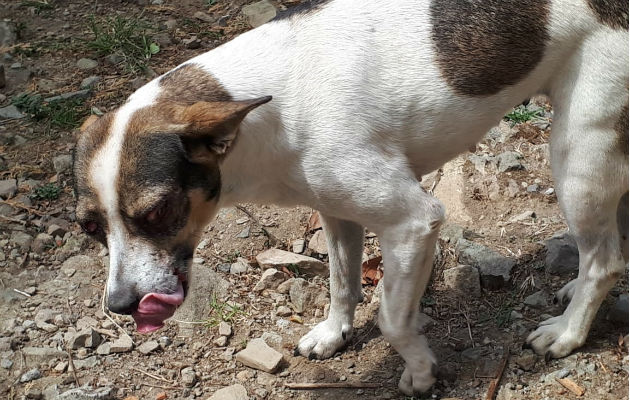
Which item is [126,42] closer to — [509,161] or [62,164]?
[62,164]

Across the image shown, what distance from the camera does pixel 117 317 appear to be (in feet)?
17.7

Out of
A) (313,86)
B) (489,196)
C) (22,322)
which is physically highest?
(313,86)

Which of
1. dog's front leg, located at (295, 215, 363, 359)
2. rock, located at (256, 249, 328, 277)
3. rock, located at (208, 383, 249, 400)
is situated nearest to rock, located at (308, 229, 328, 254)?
rock, located at (256, 249, 328, 277)

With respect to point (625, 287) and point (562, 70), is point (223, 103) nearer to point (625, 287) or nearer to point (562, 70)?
point (562, 70)

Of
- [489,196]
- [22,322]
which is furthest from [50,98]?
[489,196]

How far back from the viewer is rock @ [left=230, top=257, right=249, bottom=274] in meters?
5.68

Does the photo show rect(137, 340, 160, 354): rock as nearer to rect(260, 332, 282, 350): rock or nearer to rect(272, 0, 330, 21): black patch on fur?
rect(260, 332, 282, 350): rock

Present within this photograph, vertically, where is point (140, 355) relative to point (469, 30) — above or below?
below

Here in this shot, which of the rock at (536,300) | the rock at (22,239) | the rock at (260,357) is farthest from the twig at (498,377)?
the rock at (22,239)

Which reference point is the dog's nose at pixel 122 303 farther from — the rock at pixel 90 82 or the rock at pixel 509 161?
the rock at pixel 90 82

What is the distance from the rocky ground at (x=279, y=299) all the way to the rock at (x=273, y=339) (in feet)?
0.03

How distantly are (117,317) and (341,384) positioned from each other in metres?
1.48

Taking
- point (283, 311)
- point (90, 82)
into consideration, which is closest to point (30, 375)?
point (283, 311)

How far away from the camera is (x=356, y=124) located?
4078mm
